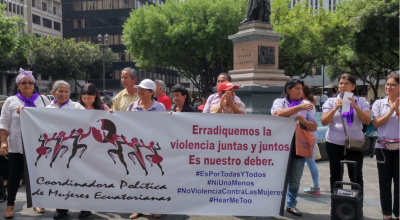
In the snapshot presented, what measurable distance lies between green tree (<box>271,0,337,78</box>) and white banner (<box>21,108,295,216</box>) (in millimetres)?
22397

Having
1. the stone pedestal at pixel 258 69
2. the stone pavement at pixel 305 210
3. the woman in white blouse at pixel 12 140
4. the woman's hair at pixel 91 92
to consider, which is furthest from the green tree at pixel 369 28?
the woman in white blouse at pixel 12 140

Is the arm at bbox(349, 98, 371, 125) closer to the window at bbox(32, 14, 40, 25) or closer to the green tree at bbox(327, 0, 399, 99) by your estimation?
the green tree at bbox(327, 0, 399, 99)

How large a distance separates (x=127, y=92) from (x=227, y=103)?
205cm

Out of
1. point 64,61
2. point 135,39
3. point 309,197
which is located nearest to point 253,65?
point 309,197

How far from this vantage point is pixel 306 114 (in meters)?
4.76

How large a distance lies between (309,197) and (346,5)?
88.4 ft

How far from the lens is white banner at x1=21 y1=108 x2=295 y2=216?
440cm

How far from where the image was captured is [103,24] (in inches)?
2421

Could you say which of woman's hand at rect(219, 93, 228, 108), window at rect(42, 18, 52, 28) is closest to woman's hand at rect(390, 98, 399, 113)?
woman's hand at rect(219, 93, 228, 108)

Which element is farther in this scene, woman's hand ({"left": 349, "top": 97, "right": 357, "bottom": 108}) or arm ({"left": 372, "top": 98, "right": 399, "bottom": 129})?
woman's hand ({"left": 349, "top": 97, "right": 357, "bottom": 108})

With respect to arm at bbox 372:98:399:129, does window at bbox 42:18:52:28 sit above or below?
above

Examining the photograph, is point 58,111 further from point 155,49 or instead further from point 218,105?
point 155,49

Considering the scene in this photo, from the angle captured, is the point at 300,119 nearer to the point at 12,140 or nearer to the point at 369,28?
the point at 12,140

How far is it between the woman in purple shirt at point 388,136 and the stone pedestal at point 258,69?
735cm
